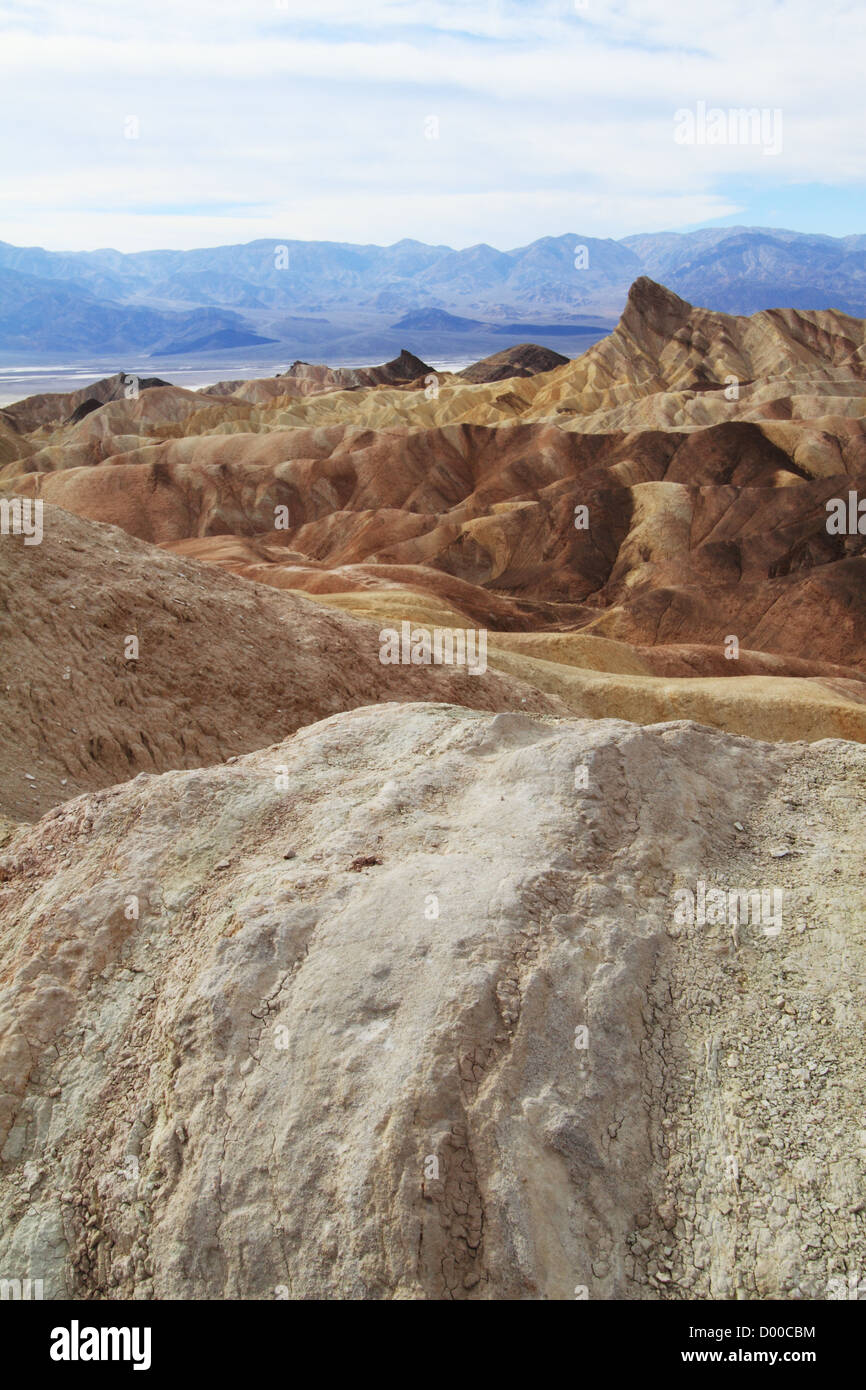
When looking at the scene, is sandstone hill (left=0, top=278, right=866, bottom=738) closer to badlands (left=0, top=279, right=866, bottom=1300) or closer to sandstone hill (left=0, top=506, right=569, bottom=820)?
sandstone hill (left=0, top=506, right=569, bottom=820)

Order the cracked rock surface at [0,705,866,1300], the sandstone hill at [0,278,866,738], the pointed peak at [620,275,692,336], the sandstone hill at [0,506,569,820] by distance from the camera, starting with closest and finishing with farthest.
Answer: the cracked rock surface at [0,705,866,1300], the sandstone hill at [0,506,569,820], the sandstone hill at [0,278,866,738], the pointed peak at [620,275,692,336]

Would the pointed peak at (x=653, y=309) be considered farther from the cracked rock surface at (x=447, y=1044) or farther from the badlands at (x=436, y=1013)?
the cracked rock surface at (x=447, y=1044)

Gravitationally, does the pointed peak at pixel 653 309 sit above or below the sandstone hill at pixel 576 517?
above

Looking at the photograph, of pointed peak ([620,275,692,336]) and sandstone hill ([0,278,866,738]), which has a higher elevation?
pointed peak ([620,275,692,336])

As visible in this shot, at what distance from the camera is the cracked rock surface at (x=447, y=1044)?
5945mm

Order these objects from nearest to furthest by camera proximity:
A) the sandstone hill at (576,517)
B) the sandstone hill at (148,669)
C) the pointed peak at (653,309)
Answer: the sandstone hill at (148,669), the sandstone hill at (576,517), the pointed peak at (653,309)

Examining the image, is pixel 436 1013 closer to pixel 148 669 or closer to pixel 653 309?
pixel 148 669

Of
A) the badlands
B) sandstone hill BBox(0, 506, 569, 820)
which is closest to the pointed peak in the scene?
sandstone hill BBox(0, 506, 569, 820)

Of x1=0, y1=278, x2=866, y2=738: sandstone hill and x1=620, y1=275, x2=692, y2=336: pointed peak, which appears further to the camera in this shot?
x1=620, y1=275, x2=692, y2=336: pointed peak

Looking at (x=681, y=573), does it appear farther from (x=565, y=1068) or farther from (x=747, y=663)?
(x=565, y=1068)

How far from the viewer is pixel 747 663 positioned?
37906mm

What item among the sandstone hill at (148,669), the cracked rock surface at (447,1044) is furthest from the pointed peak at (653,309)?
the cracked rock surface at (447,1044)

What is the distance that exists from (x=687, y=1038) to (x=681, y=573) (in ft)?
157

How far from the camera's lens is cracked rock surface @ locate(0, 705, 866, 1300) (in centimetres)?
595
